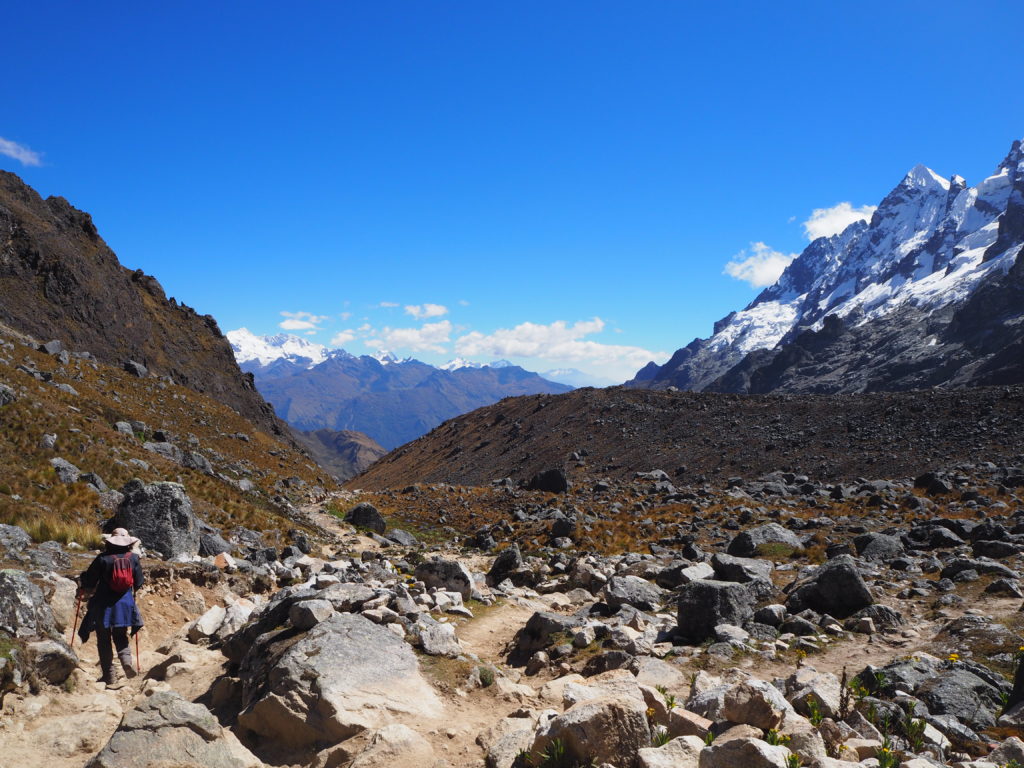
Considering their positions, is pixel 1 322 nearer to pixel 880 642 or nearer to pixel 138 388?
pixel 138 388

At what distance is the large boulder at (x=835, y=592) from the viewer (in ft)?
42.7

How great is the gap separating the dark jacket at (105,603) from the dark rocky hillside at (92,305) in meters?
59.5

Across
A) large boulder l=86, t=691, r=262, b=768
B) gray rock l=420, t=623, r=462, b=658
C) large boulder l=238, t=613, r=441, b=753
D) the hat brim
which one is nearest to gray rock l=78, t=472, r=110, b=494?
the hat brim

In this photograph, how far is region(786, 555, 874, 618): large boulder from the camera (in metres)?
13.0

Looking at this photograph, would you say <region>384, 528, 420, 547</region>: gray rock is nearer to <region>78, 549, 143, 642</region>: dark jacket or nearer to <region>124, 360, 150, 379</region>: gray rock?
<region>78, 549, 143, 642</region>: dark jacket

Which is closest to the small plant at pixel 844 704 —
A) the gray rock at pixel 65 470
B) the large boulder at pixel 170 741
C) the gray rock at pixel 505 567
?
the large boulder at pixel 170 741

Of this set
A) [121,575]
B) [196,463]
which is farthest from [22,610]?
[196,463]

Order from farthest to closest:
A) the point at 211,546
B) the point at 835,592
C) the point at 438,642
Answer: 1. the point at 211,546
2. the point at 835,592
3. the point at 438,642

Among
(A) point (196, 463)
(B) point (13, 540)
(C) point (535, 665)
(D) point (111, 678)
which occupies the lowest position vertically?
(C) point (535, 665)

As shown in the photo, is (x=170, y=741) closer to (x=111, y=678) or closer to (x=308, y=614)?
(x=308, y=614)

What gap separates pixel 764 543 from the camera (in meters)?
21.3

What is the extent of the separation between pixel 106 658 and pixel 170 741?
11.0 ft

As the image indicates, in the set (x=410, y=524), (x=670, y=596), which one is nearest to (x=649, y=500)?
(x=410, y=524)

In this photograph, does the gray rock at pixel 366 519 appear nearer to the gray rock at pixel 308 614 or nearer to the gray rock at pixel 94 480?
the gray rock at pixel 94 480
